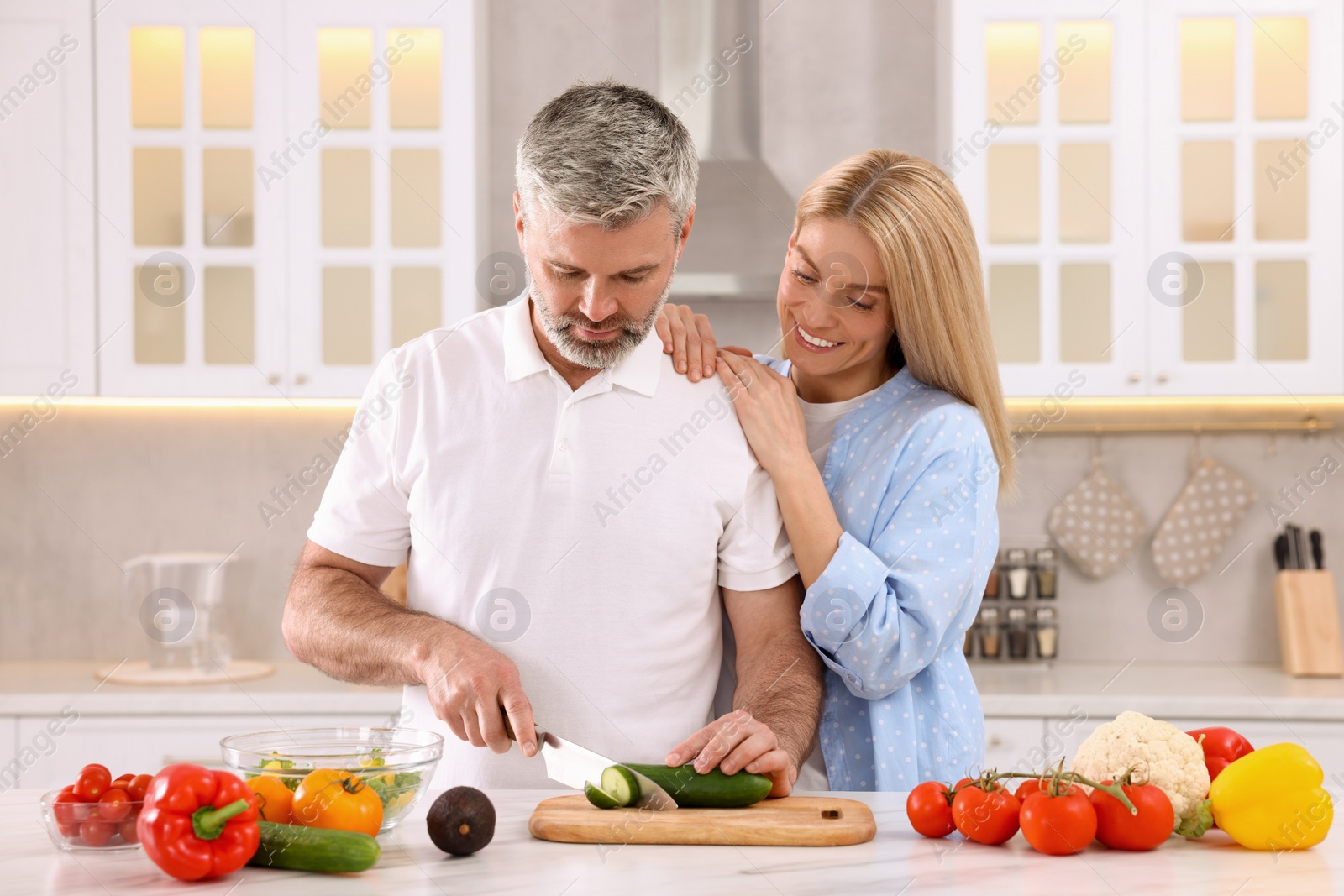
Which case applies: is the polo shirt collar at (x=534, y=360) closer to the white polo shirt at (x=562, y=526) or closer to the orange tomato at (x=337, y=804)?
the white polo shirt at (x=562, y=526)

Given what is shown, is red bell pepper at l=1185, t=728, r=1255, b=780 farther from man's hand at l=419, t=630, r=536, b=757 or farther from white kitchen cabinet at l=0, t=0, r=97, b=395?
white kitchen cabinet at l=0, t=0, r=97, b=395

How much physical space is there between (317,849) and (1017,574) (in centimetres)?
241

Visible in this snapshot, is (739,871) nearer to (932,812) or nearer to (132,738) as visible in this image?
(932,812)

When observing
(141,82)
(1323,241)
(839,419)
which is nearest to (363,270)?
(141,82)

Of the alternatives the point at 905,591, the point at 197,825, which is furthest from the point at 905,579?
the point at 197,825

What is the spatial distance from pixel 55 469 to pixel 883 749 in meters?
2.72

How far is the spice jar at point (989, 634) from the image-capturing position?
10.1 ft

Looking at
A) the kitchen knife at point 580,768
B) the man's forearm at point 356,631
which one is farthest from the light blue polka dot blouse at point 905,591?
the man's forearm at point 356,631

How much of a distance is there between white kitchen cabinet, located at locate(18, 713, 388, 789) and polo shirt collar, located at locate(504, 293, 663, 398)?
1418 millimetres

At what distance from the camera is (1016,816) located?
1145 mm

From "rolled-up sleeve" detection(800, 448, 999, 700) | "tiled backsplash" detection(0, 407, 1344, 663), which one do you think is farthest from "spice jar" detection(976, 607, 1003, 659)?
"rolled-up sleeve" detection(800, 448, 999, 700)

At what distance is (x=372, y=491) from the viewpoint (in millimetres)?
1584

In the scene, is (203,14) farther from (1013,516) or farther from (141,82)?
(1013,516)

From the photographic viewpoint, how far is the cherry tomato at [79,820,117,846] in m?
1.08
